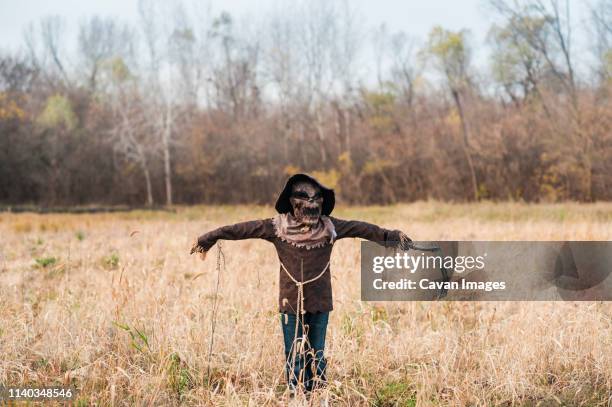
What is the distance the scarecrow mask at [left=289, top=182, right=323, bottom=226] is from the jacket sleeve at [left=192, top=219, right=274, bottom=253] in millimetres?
214

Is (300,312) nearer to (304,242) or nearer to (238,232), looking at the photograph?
(304,242)

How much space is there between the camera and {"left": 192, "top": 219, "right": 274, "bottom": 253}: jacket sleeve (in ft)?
11.6

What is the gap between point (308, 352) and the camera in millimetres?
3527

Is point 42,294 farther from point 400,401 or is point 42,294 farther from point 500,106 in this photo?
point 500,106

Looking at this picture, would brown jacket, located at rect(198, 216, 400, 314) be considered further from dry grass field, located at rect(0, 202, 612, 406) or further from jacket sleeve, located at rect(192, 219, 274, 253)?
dry grass field, located at rect(0, 202, 612, 406)

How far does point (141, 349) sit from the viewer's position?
4.56 m

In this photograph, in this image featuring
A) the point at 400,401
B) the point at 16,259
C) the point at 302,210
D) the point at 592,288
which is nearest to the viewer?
the point at 302,210

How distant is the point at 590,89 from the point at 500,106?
8.67 metres

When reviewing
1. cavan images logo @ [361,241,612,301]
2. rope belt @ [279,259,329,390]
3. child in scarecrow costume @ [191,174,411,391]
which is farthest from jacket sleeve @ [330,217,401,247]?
cavan images logo @ [361,241,612,301]

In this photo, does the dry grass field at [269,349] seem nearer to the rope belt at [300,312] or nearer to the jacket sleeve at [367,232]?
the rope belt at [300,312]

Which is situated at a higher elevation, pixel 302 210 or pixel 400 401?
pixel 302 210

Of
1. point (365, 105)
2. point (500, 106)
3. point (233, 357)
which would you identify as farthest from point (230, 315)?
point (500, 106)

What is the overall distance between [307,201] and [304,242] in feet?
0.81

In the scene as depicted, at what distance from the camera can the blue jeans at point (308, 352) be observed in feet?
11.8
